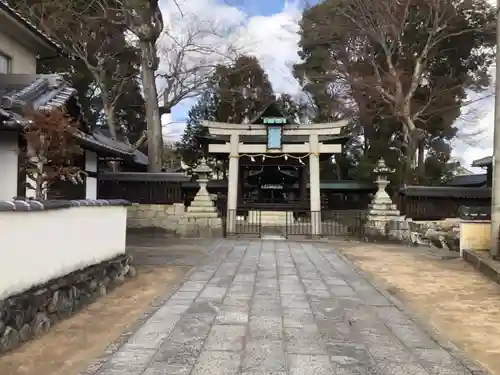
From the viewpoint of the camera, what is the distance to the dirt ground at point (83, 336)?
3.98 m

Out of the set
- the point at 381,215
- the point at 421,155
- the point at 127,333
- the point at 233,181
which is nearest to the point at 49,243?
the point at 127,333

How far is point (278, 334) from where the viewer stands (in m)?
4.87

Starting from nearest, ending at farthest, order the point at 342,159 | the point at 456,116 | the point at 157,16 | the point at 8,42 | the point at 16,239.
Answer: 1. the point at 16,239
2. the point at 8,42
3. the point at 157,16
4. the point at 456,116
5. the point at 342,159

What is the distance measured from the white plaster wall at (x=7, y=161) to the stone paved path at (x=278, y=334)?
3.84m

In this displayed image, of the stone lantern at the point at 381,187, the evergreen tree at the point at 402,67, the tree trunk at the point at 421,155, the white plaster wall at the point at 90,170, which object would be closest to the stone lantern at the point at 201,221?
the white plaster wall at the point at 90,170

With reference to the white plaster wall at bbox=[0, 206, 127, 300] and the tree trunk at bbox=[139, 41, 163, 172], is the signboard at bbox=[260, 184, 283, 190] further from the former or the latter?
the white plaster wall at bbox=[0, 206, 127, 300]

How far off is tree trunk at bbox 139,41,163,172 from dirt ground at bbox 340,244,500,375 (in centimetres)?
1046

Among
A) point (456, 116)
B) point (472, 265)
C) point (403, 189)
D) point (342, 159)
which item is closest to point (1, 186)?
point (472, 265)

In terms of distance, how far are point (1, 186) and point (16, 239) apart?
507 cm

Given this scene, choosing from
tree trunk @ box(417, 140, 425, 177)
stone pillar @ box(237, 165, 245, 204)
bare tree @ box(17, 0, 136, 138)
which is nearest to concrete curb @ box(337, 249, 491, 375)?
stone pillar @ box(237, 165, 245, 204)

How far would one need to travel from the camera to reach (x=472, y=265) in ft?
34.4

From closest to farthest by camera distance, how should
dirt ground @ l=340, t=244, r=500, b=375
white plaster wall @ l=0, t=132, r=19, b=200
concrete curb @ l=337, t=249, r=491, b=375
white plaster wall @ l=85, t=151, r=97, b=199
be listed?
concrete curb @ l=337, t=249, r=491, b=375
dirt ground @ l=340, t=244, r=500, b=375
white plaster wall @ l=0, t=132, r=19, b=200
white plaster wall @ l=85, t=151, r=97, b=199

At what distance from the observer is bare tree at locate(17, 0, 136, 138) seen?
20.1 m

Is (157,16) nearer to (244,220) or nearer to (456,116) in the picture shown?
(244,220)
